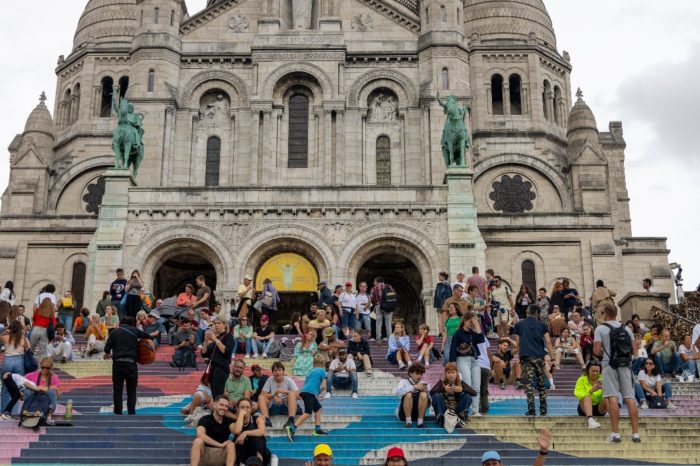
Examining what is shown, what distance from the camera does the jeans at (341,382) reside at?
65.9ft

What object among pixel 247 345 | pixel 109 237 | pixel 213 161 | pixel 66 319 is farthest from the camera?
pixel 213 161

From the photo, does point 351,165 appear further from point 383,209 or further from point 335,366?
point 335,366

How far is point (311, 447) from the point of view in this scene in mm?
16250

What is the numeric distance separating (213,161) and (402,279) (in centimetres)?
950

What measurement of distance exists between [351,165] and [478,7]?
65.6 ft

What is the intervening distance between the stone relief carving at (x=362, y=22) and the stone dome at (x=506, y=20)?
1342 cm

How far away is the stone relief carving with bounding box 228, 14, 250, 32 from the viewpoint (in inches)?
1594

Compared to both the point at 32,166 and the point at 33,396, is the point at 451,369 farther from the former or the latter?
the point at 32,166

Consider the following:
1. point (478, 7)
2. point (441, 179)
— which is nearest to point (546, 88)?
point (478, 7)

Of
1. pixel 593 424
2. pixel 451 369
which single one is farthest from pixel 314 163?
pixel 593 424

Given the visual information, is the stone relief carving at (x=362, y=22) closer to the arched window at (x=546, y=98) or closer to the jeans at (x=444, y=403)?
the arched window at (x=546, y=98)

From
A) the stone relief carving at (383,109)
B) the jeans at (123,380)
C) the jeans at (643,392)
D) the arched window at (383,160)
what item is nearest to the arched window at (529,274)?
the arched window at (383,160)

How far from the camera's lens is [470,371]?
17500 mm

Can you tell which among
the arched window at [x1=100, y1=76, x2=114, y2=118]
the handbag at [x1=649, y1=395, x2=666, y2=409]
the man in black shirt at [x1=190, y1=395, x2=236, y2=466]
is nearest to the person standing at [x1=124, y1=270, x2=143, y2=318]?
the man in black shirt at [x1=190, y1=395, x2=236, y2=466]
